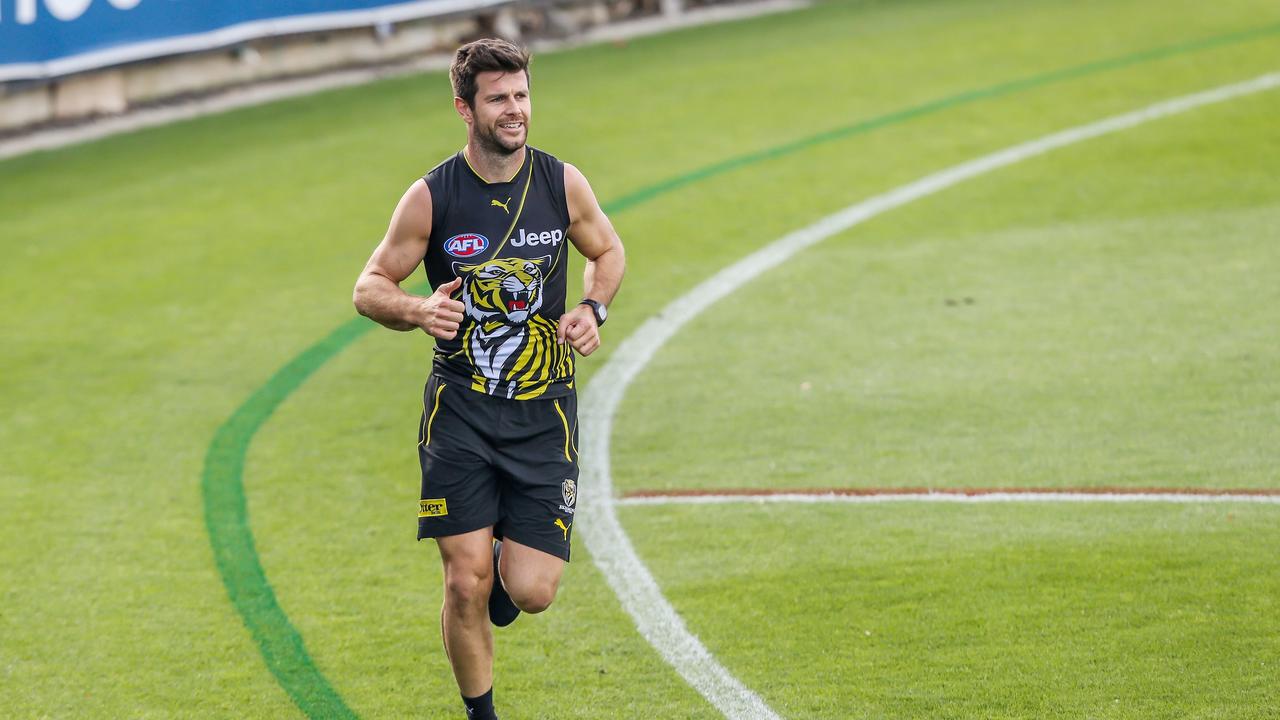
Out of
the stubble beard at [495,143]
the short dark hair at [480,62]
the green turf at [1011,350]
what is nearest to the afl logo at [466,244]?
the stubble beard at [495,143]

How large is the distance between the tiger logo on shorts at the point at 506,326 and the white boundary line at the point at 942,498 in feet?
7.33

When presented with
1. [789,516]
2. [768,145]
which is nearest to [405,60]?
[768,145]

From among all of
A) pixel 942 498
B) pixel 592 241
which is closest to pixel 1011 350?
pixel 942 498

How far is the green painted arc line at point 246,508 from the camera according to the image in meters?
6.32

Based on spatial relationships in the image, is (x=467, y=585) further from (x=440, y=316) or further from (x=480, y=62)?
(x=480, y=62)

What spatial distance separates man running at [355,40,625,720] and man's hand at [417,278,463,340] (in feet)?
0.50

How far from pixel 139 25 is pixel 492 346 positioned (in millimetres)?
10498

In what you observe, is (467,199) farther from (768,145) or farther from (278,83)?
(278,83)

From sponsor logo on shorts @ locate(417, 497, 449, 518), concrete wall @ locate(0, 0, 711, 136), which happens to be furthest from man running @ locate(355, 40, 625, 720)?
concrete wall @ locate(0, 0, 711, 136)

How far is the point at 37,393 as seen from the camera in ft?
31.6

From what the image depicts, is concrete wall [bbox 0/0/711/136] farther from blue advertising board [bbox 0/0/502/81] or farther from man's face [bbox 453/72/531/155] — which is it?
man's face [bbox 453/72/531/155]

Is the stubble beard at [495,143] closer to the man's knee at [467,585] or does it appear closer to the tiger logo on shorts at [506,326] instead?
the tiger logo on shorts at [506,326]

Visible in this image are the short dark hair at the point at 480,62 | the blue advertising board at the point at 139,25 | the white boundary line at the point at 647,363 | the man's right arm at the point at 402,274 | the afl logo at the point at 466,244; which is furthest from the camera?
the blue advertising board at the point at 139,25

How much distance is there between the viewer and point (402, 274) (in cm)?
582
